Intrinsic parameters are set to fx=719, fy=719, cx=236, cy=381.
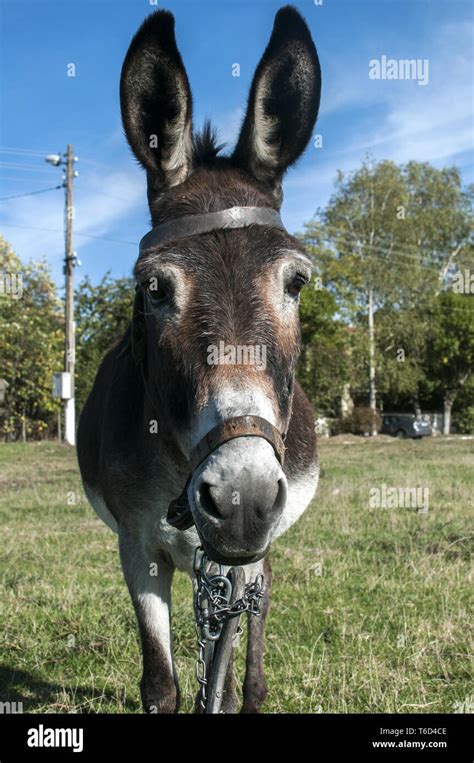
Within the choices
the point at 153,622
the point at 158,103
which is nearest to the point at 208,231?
the point at 158,103

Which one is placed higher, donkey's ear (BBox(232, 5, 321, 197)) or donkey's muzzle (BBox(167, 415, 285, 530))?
donkey's ear (BBox(232, 5, 321, 197))

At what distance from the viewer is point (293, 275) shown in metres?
2.67

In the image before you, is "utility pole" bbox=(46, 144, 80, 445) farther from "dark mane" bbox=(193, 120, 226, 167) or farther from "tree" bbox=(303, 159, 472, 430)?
"dark mane" bbox=(193, 120, 226, 167)

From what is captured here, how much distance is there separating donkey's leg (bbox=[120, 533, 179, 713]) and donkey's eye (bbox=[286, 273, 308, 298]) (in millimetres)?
1482

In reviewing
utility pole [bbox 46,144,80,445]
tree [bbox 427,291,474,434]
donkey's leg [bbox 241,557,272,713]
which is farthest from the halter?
tree [bbox 427,291,474,434]

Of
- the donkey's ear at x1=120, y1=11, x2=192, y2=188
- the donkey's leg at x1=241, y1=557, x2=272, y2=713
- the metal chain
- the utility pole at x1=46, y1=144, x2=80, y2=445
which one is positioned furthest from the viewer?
the utility pole at x1=46, y1=144, x2=80, y2=445

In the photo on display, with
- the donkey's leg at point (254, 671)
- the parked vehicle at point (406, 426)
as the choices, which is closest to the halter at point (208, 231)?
the donkey's leg at point (254, 671)

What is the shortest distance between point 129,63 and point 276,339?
→ 1417 millimetres

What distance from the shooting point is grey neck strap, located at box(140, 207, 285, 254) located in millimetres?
2666

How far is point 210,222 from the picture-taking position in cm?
267

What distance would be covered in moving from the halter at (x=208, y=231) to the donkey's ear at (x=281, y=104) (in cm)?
36

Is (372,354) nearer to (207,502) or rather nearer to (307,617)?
(307,617)

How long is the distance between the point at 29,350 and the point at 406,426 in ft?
76.7

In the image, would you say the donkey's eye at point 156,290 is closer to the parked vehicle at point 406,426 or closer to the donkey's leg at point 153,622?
the donkey's leg at point 153,622
